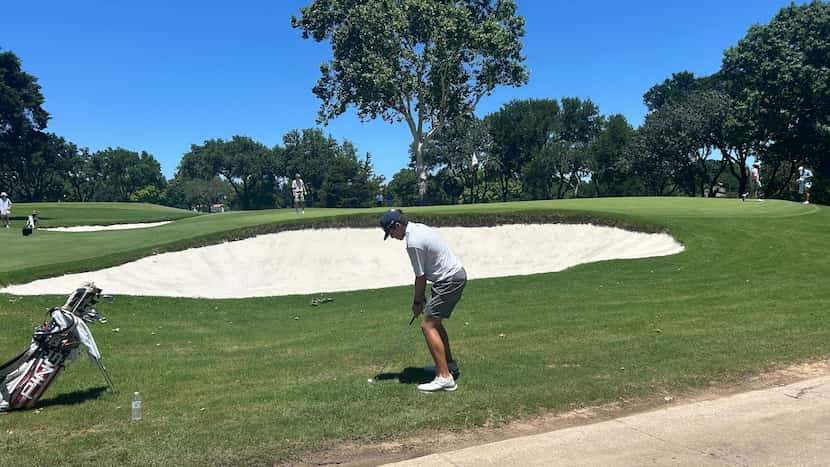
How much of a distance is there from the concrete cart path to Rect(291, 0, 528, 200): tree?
48.4m

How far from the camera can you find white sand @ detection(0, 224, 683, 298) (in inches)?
790

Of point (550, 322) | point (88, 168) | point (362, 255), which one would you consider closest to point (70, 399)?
point (550, 322)

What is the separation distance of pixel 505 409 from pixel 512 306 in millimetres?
6803

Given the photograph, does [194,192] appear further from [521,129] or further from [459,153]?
[521,129]

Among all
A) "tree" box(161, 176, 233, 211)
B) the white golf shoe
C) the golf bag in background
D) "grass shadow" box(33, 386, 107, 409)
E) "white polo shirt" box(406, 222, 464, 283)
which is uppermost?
"tree" box(161, 176, 233, 211)

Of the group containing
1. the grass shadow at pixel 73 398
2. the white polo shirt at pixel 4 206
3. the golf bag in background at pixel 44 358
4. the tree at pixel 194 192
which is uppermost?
the tree at pixel 194 192

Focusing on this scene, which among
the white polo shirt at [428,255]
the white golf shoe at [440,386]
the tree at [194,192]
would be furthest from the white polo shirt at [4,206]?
the tree at [194,192]

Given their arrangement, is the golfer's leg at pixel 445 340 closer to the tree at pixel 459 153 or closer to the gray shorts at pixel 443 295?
the gray shorts at pixel 443 295

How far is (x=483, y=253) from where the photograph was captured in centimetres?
2427

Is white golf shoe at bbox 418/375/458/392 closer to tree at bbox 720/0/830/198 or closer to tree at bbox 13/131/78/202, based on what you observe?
tree at bbox 720/0/830/198

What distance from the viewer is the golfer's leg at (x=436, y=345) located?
714 cm

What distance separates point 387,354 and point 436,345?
215cm

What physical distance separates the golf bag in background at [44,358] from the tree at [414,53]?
4665 centimetres

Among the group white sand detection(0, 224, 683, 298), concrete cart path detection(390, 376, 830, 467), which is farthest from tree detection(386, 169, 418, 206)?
concrete cart path detection(390, 376, 830, 467)
